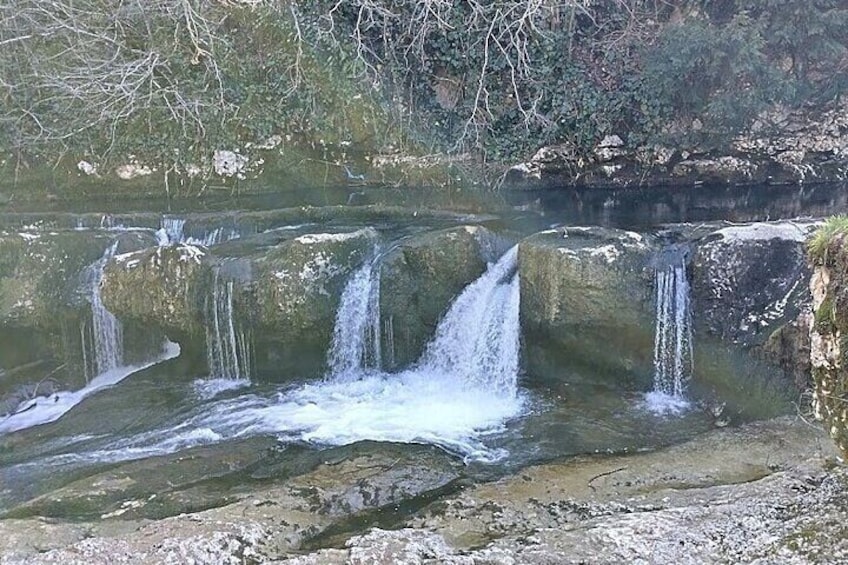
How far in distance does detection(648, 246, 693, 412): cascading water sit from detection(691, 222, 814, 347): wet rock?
114mm

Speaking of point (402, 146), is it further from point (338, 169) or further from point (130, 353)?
point (130, 353)

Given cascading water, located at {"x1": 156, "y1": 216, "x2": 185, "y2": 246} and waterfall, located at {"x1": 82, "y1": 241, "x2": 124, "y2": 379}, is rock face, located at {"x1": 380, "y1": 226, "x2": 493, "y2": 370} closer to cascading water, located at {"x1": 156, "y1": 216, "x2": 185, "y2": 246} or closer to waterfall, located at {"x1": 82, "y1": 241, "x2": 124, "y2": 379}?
cascading water, located at {"x1": 156, "y1": 216, "x2": 185, "y2": 246}

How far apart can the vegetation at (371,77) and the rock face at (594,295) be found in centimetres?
360

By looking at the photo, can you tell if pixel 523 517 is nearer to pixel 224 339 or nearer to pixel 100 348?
pixel 224 339

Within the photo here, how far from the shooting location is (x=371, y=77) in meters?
10.1

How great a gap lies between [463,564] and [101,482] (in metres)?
2.74

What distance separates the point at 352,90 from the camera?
10062 millimetres

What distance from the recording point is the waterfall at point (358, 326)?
702cm

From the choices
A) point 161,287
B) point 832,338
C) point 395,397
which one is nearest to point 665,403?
point 395,397

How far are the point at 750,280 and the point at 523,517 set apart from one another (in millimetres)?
3199

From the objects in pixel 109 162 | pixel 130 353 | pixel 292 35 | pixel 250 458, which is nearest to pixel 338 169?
pixel 292 35

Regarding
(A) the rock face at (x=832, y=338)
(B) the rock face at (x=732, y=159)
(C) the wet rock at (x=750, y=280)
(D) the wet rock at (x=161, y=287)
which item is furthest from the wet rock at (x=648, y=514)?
(B) the rock face at (x=732, y=159)

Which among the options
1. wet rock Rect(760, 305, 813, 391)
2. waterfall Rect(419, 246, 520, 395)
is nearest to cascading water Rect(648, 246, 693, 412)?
wet rock Rect(760, 305, 813, 391)

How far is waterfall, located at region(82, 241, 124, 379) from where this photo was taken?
287 inches
